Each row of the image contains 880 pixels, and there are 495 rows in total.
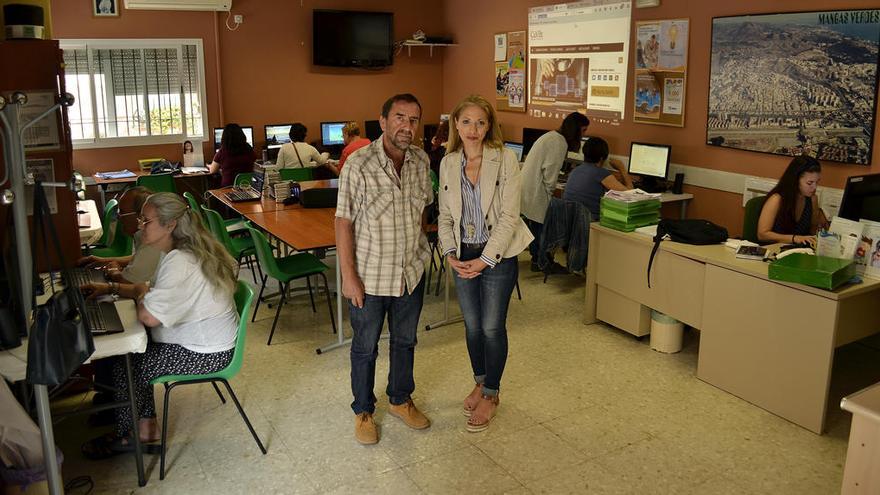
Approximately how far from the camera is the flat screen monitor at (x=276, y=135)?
839 centimetres

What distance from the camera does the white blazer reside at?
3.37 m

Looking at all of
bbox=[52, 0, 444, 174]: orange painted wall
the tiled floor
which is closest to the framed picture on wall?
bbox=[52, 0, 444, 174]: orange painted wall

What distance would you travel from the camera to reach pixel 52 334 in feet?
7.83

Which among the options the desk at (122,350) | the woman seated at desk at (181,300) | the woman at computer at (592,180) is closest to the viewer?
the desk at (122,350)

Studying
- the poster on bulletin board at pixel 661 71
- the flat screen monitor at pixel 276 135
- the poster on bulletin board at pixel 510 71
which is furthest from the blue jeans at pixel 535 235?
the flat screen monitor at pixel 276 135

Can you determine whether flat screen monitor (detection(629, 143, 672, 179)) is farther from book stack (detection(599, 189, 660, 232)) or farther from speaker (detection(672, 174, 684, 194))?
book stack (detection(599, 189, 660, 232))

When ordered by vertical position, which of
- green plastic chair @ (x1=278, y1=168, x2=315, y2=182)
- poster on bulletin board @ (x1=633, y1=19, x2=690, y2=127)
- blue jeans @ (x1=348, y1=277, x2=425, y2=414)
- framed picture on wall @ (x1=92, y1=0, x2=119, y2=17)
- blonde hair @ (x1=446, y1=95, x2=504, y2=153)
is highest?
framed picture on wall @ (x1=92, y1=0, x2=119, y2=17)

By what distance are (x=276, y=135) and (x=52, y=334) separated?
20.6ft

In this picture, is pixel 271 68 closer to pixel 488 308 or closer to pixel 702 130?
pixel 702 130

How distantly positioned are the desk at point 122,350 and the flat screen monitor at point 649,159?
4.32 m

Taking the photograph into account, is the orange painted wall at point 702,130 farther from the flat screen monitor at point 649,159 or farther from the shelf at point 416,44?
the shelf at point 416,44

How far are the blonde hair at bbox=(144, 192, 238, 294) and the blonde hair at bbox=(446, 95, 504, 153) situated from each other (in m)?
1.14

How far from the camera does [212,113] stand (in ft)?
26.9

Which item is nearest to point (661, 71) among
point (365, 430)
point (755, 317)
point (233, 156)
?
point (755, 317)
